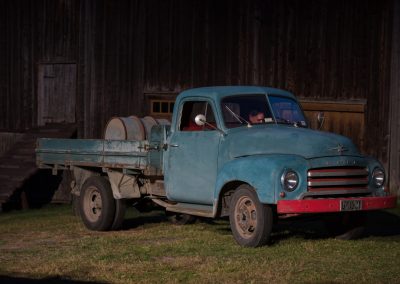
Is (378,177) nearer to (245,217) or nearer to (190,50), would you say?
(245,217)

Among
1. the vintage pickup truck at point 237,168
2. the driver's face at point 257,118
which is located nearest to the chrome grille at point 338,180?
the vintage pickup truck at point 237,168

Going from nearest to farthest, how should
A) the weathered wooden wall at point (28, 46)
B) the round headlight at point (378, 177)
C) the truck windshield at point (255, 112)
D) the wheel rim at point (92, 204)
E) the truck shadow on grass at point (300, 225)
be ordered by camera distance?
1. the round headlight at point (378, 177)
2. the truck windshield at point (255, 112)
3. the truck shadow on grass at point (300, 225)
4. the wheel rim at point (92, 204)
5. the weathered wooden wall at point (28, 46)

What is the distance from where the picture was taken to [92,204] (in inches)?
528

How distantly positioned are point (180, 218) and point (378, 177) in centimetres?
440

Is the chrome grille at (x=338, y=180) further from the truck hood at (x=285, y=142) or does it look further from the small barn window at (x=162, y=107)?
the small barn window at (x=162, y=107)

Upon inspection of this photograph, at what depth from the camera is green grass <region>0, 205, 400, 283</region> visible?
8.48 m

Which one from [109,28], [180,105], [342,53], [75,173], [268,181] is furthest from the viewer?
[109,28]

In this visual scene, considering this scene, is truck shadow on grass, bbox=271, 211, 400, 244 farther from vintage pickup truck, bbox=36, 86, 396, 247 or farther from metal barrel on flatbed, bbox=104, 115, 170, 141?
metal barrel on flatbed, bbox=104, 115, 170, 141

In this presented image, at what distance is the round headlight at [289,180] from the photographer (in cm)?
984

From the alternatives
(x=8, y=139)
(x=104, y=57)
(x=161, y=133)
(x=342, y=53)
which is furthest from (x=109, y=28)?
(x=161, y=133)

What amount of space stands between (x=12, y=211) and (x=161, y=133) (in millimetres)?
9511

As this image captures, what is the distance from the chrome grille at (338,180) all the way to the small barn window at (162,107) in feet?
36.4

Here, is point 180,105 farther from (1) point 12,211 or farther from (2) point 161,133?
(1) point 12,211

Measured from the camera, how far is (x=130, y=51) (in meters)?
21.6
